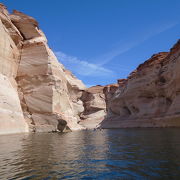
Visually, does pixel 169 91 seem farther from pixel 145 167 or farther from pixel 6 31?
pixel 145 167

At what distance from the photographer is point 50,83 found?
3059cm

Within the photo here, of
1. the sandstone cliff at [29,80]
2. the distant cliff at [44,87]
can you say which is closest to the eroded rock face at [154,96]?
the distant cliff at [44,87]

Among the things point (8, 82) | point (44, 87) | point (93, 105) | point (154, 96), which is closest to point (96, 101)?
point (93, 105)

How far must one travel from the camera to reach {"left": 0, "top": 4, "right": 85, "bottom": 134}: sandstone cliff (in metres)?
27.1

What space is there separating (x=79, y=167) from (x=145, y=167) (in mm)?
2157

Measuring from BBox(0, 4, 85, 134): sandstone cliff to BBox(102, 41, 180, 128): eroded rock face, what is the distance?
13856 millimetres

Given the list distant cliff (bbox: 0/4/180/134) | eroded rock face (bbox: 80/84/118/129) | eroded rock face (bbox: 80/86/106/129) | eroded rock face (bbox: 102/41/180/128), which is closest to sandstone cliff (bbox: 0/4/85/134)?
distant cliff (bbox: 0/4/180/134)

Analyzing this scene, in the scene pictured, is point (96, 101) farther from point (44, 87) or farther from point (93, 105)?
point (44, 87)

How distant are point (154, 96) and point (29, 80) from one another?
79.5 ft

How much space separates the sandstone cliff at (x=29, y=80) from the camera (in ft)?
88.8

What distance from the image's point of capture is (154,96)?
40.2 meters

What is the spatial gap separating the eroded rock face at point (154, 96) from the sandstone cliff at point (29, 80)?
1386 centimetres

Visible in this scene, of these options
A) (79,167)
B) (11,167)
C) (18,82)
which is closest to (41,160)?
(11,167)

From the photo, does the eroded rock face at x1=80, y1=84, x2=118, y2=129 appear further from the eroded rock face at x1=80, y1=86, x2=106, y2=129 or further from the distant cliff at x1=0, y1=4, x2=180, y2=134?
the distant cliff at x1=0, y1=4, x2=180, y2=134
